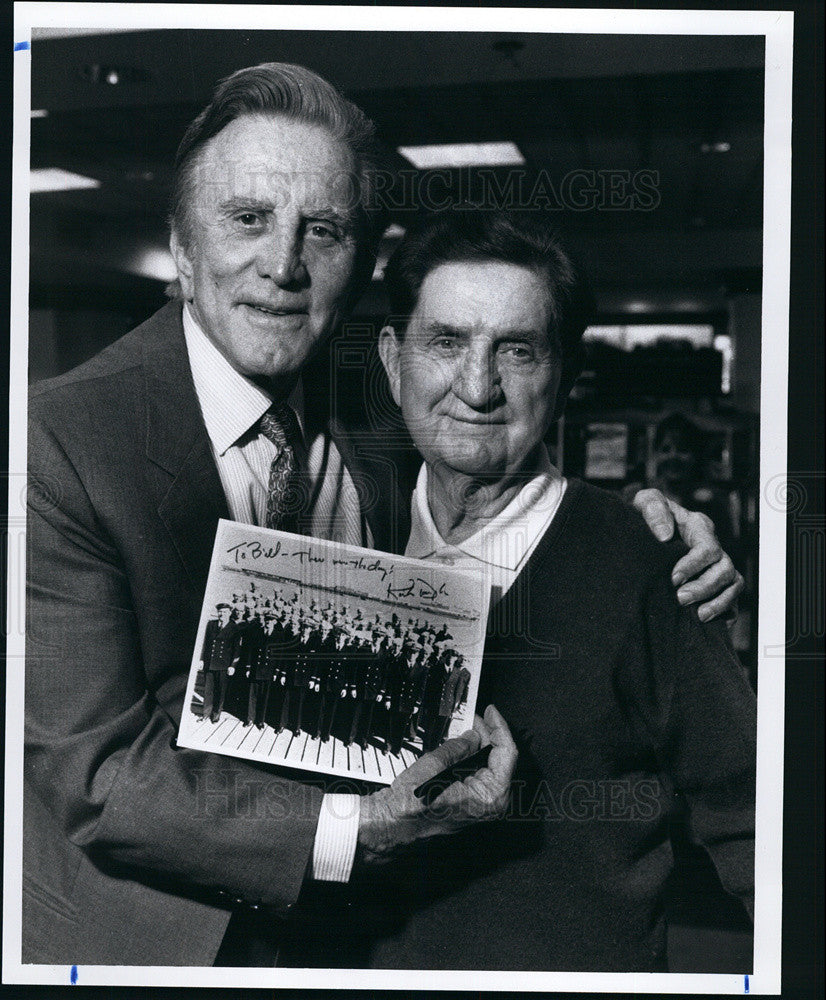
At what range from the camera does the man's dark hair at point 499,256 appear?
213 cm

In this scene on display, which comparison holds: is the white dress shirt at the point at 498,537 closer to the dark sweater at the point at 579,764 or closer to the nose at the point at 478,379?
the dark sweater at the point at 579,764

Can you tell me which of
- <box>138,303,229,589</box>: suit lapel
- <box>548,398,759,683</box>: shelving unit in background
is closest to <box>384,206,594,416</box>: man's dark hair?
<box>548,398,759,683</box>: shelving unit in background

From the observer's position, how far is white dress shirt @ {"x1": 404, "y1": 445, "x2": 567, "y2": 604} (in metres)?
2.17

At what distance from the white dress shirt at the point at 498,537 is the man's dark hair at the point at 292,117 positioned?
0.61m

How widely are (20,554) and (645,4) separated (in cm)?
193

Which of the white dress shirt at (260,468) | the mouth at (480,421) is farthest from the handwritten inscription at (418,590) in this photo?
the mouth at (480,421)

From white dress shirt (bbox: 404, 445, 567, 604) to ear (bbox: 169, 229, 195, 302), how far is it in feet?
2.17

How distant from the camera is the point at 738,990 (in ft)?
7.43

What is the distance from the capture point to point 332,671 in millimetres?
2158

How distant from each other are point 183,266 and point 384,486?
673mm

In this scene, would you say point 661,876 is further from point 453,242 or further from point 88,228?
point 88,228

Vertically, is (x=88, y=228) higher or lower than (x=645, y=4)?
lower

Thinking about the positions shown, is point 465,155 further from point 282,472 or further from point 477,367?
point 282,472

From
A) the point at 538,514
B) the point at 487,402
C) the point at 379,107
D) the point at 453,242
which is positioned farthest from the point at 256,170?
the point at 538,514
